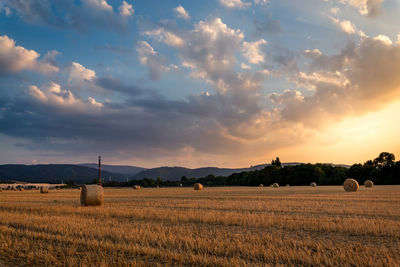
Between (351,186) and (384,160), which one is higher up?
(384,160)

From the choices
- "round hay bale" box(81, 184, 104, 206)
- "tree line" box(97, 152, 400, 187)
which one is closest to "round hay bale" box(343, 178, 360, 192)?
"round hay bale" box(81, 184, 104, 206)

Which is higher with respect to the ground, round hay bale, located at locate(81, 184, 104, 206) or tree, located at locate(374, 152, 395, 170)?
tree, located at locate(374, 152, 395, 170)

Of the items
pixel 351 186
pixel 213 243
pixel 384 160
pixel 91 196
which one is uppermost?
pixel 384 160

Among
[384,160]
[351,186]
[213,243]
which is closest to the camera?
[213,243]

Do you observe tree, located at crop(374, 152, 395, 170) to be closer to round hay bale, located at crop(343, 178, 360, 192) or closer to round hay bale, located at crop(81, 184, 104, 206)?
round hay bale, located at crop(343, 178, 360, 192)

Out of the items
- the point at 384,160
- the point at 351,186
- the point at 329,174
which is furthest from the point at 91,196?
the point at 384,160

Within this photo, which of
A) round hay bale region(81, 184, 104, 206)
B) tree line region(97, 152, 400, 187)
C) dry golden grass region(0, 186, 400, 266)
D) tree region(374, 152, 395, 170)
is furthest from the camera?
tree region(374, 152, 395, 170)

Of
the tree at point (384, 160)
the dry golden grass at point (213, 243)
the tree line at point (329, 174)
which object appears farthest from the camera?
the tree at point (384, 160)

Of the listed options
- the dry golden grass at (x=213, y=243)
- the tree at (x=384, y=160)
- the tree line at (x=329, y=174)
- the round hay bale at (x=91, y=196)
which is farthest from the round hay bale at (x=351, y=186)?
the tree at (x=384, y=160)

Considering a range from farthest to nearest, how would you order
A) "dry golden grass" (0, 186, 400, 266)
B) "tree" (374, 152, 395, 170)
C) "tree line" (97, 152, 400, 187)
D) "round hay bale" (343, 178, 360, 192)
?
"tree" (374, 152, 395, 170)
"tree line" (97, 152, 400, 187)
"round hay bale" (343, 178, 360, 192)
"dry golden grass" (0, 186, 400, 266)

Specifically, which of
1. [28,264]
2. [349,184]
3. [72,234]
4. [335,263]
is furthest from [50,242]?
[349,184]

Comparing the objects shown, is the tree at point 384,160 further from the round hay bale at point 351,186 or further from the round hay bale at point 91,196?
the round hay bale at point 91,196

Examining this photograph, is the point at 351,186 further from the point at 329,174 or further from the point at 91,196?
the point at 329,174

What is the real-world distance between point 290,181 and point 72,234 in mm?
89583
